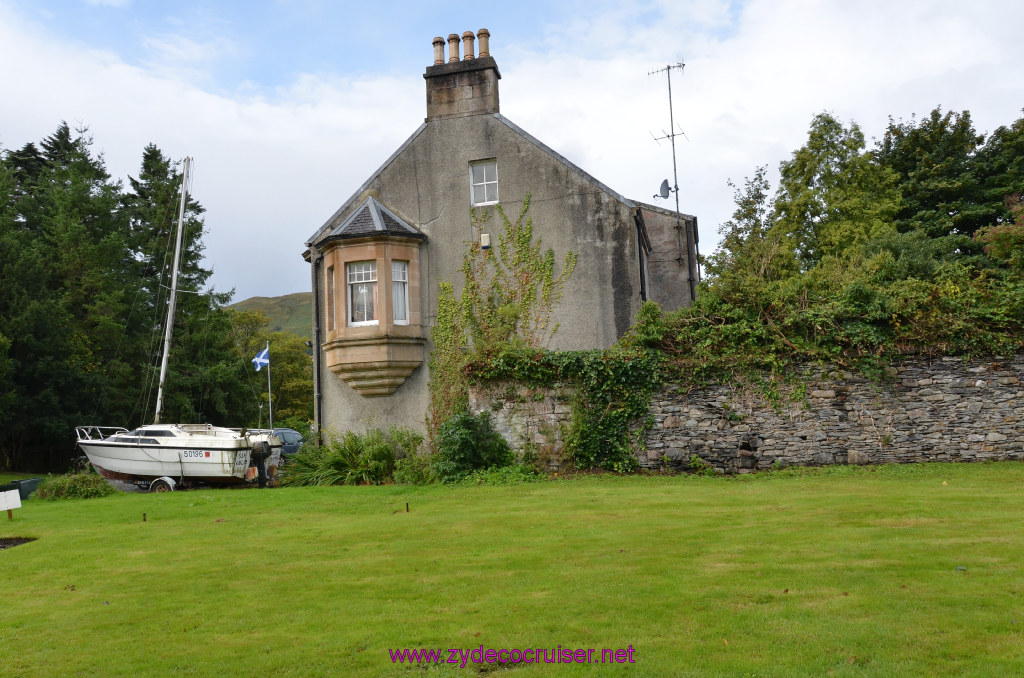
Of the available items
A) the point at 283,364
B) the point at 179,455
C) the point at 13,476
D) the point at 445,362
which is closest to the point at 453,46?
the point at 445,362

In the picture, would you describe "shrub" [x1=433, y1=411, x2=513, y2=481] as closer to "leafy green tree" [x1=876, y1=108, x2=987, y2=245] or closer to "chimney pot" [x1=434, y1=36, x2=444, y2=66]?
"chimney pot" [x1=434, y1=36, x2=444, y2=66]

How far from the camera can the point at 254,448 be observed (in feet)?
69.8

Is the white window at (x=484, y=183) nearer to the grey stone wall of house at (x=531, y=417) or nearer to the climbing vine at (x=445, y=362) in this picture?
the climbing vine at (x=445, y=362)

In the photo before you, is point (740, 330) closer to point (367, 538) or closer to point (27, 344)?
point (367, 538)

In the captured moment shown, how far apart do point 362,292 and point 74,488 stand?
845 cm

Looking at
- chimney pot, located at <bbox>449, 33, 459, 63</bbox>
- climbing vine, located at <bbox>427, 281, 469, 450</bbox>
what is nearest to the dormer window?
climbing vine, located at <bbox>427, 281, 469, 450</bbox>

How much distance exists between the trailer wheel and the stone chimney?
1228cm

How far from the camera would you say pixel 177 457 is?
69.2 feet

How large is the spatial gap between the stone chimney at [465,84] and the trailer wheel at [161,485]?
1228 cm

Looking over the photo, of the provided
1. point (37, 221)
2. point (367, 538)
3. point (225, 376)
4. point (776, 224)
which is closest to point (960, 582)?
point (367, 538)

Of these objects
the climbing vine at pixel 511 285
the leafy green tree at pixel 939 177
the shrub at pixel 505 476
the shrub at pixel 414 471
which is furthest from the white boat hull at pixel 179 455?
the leafy green tree at pixel 939 177

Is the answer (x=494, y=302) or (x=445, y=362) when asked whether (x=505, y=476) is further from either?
(x=494, y=302)

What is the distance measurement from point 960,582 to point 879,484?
25.5ft

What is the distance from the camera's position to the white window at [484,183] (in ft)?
72.2
